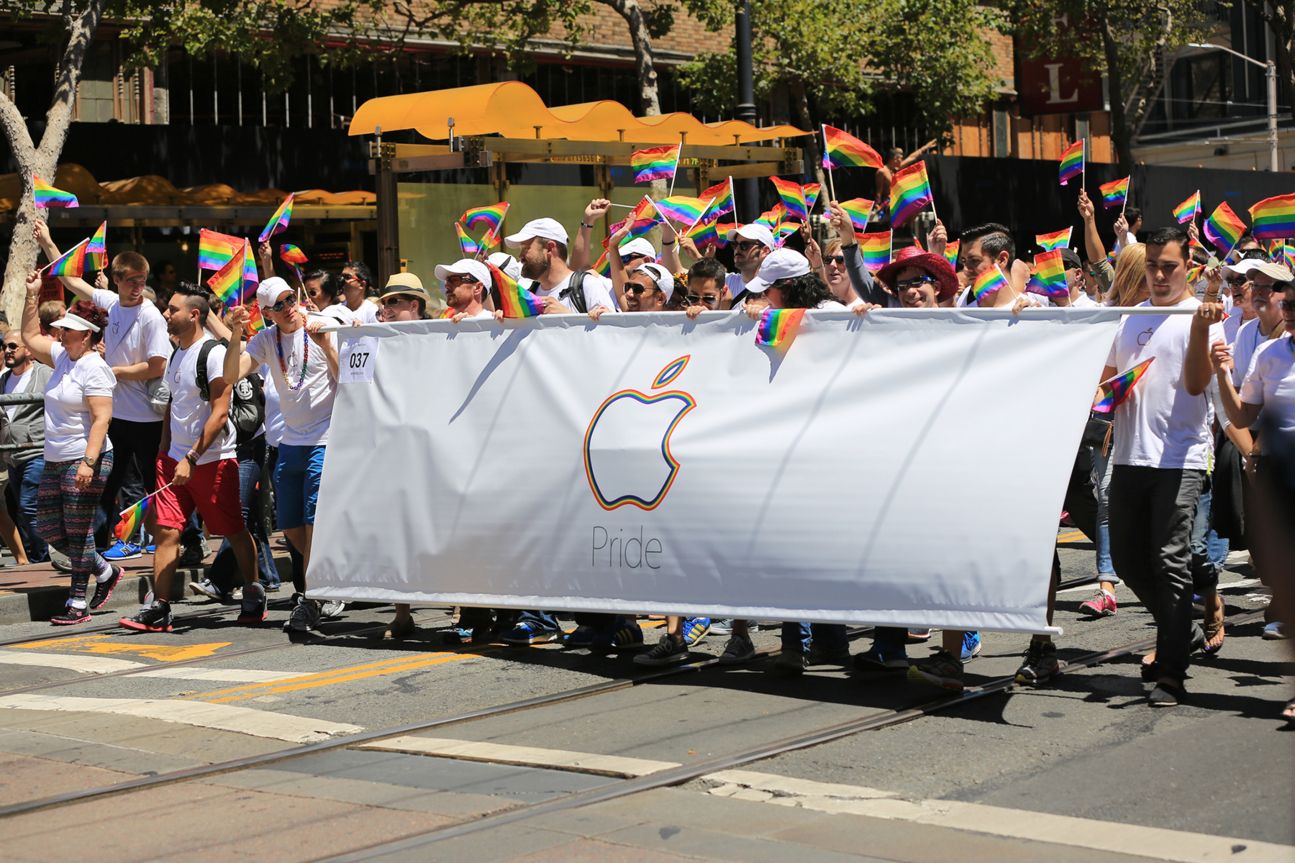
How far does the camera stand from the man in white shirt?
7371 millimetres

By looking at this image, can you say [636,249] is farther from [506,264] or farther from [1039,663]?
[1039,663]

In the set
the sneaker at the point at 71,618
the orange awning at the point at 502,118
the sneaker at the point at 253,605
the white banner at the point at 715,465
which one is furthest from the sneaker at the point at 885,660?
the orange awning at the point at 502,118

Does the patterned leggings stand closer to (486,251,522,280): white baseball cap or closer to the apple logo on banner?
(486,251,522,280): white baseball cap

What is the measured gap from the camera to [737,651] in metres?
8.67

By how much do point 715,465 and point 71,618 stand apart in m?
4.86

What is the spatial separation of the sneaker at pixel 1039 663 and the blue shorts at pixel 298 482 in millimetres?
4056

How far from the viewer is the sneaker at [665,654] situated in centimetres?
859

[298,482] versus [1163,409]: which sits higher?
A: [1163,409]

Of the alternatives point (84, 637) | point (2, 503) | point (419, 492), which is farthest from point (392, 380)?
point (2, 503)

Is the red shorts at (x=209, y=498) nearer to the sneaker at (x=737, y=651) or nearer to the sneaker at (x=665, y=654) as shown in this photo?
the sneaker at (x=665, y=654)

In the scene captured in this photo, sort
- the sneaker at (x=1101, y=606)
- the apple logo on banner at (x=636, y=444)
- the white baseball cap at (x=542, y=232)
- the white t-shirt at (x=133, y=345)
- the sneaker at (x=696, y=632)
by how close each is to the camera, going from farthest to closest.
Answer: the white t-shirt at (x=133, y=345) < the white baseball cap at (x=542, y=232) < the sneaker at (x=1101, y=606) < the sneaker at (x=696, y=632) < the apple logo on banner at (x=636, y=444)

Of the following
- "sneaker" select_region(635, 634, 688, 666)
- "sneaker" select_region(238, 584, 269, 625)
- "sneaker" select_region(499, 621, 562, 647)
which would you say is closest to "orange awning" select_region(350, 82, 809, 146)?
"sneaker" select_region(238, 584, 269, 625)

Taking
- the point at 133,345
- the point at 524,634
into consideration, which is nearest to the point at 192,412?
the point at 133,345

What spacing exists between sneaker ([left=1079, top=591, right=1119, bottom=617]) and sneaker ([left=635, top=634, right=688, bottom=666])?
2553 mm
